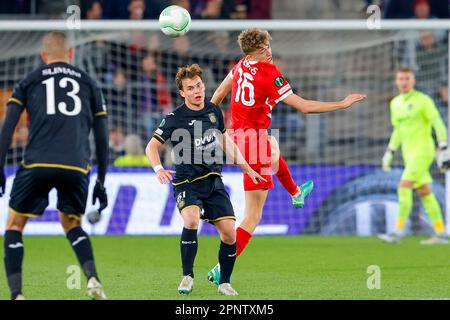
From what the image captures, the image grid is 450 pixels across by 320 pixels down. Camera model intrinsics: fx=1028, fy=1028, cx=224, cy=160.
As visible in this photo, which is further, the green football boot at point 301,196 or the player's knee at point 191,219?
the green football boot at point 301,196

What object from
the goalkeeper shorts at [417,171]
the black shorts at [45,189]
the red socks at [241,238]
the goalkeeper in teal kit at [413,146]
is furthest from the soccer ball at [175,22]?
the goalkeeper shorts at [417,171]

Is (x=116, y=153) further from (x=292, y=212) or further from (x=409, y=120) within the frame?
(x=409, y=120)

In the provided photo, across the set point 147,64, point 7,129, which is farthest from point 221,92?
point 147,64

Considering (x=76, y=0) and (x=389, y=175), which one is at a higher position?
(x=76, y=0)

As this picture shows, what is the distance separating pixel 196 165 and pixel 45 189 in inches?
59.1

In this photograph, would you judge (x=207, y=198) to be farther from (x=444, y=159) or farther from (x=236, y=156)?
(x=444, y=159)

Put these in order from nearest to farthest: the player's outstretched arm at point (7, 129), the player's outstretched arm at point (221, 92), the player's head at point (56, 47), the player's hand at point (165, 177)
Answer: the player's outstretched arm at point (7, 129) < the player's head at point (56, 47) < the player's hand at point (165, 177) < the player's outstretched arm at point (221, 92)

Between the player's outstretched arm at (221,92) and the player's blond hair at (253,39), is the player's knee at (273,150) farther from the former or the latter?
the player's blond hair at (253,39)

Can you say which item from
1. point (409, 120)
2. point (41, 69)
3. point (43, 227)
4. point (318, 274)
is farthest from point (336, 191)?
point (41, 69)

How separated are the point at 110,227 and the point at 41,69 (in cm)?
813

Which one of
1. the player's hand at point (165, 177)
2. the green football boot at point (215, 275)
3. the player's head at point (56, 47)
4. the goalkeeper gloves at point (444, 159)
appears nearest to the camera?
the player's head at point (56, 47)

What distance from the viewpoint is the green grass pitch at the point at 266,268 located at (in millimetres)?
8391

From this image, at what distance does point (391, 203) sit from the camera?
1545 cm

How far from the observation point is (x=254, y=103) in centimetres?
916
